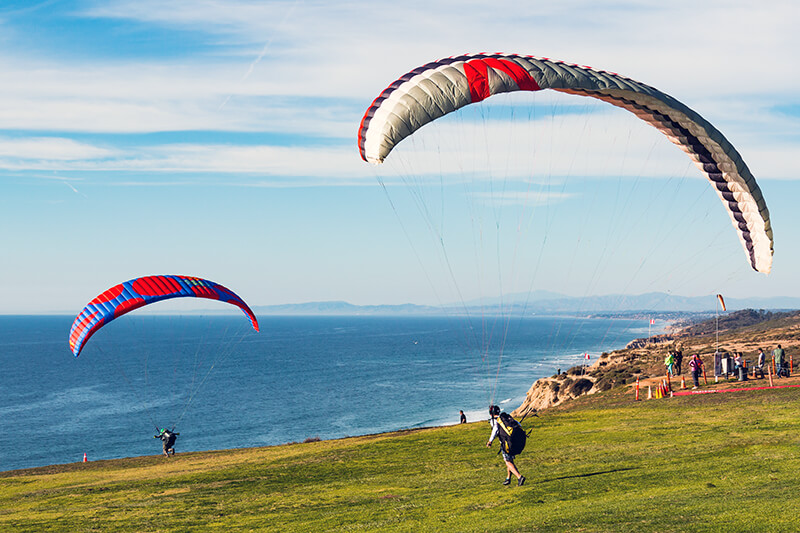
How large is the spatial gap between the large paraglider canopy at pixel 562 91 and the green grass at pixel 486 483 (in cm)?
608

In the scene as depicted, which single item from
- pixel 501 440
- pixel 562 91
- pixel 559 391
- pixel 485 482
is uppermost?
pixel 562 91

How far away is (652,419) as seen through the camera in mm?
22953

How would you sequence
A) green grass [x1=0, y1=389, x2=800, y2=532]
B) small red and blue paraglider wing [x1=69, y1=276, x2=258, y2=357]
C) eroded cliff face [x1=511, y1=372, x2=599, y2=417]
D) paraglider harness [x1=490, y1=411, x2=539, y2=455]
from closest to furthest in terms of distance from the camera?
green grass [x1=0, y1=389, x2=800, y2=532] → paraglider harness [x1=490, y1=411, x2=539, y2=455] → small red and blue paraglider wing [x1=69, y1=276, x2=258, y2=357] → eroded cliff face [x1=511, y1=372, x2=599, y2=417]

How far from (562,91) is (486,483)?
1042cm

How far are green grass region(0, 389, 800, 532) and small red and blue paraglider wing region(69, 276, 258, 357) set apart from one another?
18.7ft

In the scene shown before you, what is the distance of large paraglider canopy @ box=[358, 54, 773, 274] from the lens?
1547cm

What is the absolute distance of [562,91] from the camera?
17547mm

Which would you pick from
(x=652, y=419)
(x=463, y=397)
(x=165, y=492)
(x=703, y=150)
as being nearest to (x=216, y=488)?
(x=165, y=492)

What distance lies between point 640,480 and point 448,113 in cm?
968

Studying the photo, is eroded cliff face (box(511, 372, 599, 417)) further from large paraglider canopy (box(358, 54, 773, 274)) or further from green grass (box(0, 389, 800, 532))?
large paraglider canopy (box(358, 54, 773, 274))

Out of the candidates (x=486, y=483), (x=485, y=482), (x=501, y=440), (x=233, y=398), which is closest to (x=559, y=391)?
(x=485, y=482)

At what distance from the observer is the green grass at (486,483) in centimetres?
1333

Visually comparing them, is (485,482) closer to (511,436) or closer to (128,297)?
(511,436)

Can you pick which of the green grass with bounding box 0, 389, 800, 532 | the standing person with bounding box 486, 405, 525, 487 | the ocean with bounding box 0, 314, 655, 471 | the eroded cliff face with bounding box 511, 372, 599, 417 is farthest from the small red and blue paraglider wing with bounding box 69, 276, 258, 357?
the eroded cliff face with bounding box 511, 372, 599, 417
